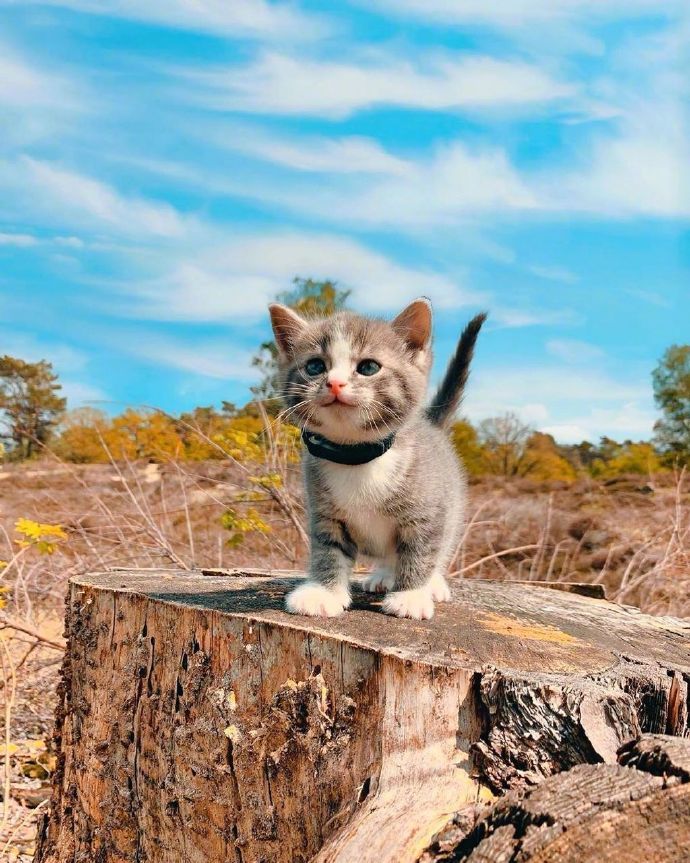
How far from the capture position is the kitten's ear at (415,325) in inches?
115

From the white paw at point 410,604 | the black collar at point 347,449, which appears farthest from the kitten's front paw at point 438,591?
the black collar at point 347,449

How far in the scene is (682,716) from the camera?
7.48 feet

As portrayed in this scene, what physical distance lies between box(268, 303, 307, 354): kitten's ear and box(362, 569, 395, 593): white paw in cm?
112

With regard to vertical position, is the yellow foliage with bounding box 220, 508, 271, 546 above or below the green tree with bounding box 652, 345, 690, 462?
below

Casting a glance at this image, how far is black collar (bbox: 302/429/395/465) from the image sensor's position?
114 inches

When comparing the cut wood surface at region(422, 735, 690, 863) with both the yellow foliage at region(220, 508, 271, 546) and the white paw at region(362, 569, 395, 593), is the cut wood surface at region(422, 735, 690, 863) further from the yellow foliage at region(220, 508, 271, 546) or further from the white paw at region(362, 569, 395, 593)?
the yellow foliage at region(220, 508, 271, 546)

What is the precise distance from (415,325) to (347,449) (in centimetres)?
53

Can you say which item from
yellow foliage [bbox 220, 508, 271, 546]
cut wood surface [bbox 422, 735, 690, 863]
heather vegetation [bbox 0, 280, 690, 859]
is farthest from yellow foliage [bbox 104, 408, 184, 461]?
cut wood surface [bbox 422, 735, 690, 863]

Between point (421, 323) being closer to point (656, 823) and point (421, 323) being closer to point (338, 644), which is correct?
point (338, 644)

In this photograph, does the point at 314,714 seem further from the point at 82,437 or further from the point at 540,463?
the point at 540,463

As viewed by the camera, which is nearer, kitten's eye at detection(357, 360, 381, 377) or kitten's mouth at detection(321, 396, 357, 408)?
kitten's mouth at detection(321, 396, 357, 408)

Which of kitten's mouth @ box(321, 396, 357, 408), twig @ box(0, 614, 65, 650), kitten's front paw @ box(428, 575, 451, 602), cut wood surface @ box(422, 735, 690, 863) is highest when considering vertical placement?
kitten's mouth @ box(321, 396, 357, 408)

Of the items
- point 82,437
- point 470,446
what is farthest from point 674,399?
point 82,437

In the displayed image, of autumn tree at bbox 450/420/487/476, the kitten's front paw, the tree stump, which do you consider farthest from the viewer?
autumn tree at bbox 450/420/487/476
